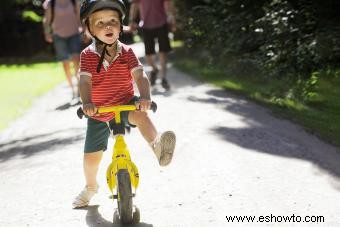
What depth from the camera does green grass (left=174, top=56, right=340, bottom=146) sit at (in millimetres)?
7676

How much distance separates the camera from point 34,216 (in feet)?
17.5

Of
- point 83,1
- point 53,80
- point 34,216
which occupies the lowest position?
point 53,80

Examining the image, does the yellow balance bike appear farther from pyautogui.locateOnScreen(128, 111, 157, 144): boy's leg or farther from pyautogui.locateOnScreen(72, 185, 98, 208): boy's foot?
pyautogui.locateOnScreen(72, 185, 98, 208): boy's foot

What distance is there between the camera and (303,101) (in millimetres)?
9141

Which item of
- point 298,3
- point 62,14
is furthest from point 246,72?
point 62,14

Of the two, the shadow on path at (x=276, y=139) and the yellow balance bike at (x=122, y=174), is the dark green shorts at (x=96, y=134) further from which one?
the shadow on path at (x=276, y=139)

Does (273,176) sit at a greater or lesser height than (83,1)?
lesser

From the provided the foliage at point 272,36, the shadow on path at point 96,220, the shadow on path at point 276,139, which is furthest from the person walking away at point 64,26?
the shadow on path at point 96,220

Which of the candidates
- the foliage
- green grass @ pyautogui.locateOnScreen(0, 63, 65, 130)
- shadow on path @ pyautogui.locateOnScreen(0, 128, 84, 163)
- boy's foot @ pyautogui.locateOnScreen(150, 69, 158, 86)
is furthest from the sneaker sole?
boy's foot @ pyautogui.locateOnScreen(150, 69, 158, 86)

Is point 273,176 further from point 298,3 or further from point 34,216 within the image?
point 298,3

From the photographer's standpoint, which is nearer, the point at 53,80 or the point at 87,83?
the point at 87,83

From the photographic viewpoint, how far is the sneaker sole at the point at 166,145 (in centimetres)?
490

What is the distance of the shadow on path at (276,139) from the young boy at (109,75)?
6.04ft

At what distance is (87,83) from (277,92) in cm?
559
